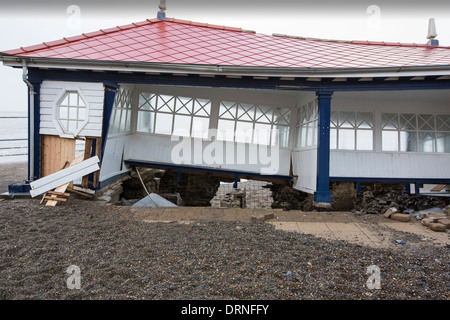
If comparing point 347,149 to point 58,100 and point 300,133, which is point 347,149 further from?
point 58,100

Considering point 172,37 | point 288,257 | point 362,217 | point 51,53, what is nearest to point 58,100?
point 51,53

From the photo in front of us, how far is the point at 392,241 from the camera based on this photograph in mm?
4859

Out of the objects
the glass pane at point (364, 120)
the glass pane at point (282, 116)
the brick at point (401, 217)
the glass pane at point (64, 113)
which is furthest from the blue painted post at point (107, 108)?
the glass pane at point (364, 120)

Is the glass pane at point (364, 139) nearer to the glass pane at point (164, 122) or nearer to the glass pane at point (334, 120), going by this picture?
the glass pane at point (334, 120)

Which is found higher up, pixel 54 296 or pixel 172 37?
pixel 172 37

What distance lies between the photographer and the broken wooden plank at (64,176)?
21.5 feet

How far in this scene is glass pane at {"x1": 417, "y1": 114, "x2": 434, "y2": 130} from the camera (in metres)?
8.93

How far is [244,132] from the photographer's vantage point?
9109 mm

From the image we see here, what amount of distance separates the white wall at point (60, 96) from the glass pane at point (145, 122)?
2186 millimetres

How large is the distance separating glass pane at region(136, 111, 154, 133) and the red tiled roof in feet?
6.70

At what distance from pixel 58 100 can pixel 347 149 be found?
754 cm

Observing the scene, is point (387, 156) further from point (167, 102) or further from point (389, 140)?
point (167, 102)

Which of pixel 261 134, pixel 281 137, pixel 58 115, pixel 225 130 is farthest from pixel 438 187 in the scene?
pixel 58 115
